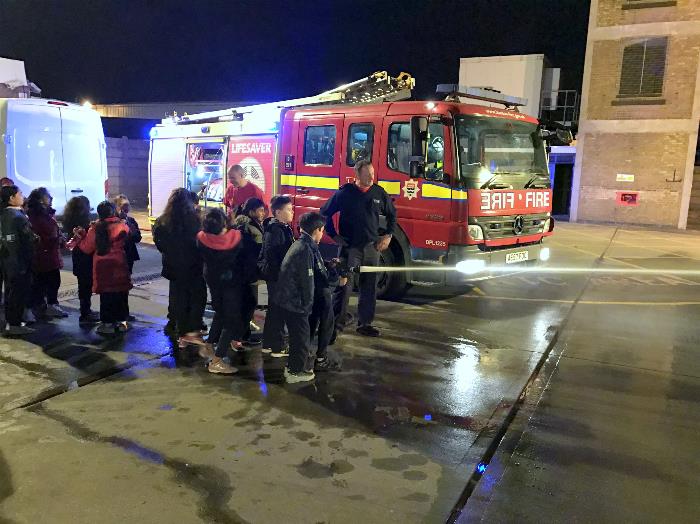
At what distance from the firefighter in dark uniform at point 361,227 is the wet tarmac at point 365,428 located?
0.49 meters

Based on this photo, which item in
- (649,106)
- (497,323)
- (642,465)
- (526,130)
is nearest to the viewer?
(642,465)

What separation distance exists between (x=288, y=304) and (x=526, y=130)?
16.6 feet

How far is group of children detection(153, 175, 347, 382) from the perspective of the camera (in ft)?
15.8

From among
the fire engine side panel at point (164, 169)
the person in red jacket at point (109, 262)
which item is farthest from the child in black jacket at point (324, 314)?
the fire engine side panel at point (164, 169)

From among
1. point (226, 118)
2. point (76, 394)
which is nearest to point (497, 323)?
point (76, 394)

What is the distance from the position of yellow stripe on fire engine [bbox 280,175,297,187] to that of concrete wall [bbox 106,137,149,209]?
14860 mm

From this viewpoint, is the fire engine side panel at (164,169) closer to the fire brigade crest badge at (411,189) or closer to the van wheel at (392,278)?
the van wheel at (392,278)

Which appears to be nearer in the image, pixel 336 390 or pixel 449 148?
pixel 336 390

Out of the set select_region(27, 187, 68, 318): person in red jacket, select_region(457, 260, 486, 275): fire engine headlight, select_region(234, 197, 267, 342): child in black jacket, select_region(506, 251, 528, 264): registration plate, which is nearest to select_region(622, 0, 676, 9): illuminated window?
select_region(506, 251, 528, 264): registration plate

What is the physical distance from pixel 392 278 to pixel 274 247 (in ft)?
10.3

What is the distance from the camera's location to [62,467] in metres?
3.48

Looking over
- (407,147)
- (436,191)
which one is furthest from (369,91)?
(436,191)

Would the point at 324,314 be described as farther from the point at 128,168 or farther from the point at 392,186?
the point at 128,168

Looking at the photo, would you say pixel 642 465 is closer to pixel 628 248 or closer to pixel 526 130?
pixel 526 130
